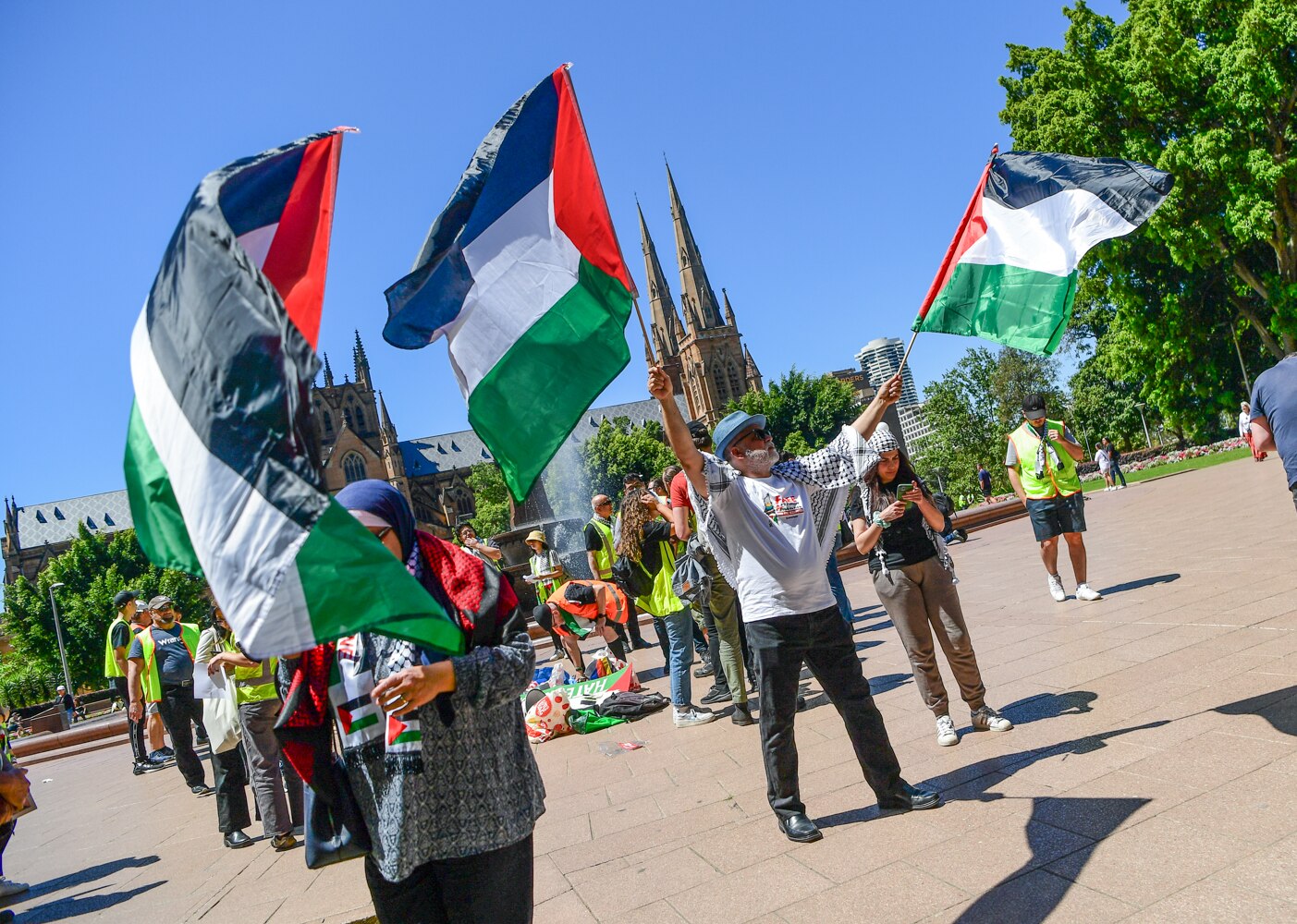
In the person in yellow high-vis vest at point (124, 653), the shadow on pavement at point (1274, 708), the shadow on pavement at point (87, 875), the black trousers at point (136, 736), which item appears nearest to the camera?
the shadow on pavement at point (1274, 708)

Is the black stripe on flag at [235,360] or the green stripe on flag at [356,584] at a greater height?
the black stripe on flag at [235,360]

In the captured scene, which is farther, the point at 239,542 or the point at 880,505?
the point at 880,505

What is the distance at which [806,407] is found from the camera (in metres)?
73.9

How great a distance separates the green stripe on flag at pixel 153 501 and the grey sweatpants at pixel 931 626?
159 inches

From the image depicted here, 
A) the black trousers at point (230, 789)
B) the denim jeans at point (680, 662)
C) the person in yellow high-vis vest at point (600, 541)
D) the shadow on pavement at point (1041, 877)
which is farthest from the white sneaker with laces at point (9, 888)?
the shadow on pavement at point (1041, 877)

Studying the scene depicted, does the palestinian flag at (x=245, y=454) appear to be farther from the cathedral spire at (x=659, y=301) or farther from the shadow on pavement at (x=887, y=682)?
the cathedral spire at (x=659, y=301)

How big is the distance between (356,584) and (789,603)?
8.62 ft

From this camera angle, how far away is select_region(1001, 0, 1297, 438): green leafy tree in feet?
75.4

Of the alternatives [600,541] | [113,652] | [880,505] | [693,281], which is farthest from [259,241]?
[693,281]

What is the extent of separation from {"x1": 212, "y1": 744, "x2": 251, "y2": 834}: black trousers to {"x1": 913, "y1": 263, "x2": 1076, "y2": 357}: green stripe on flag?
5.81 m

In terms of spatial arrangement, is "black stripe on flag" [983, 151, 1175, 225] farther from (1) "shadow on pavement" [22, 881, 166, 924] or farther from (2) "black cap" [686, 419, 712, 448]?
(1) "shadow on pavement" [22, 881, 166, 924]

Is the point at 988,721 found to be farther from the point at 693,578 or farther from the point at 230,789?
the point at 230,789

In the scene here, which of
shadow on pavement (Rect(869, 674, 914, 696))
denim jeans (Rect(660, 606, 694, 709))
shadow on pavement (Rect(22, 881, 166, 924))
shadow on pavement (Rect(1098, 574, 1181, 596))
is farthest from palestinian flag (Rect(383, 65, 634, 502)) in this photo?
shadow on pavement (Rect(1098, 574, 1181, 596))

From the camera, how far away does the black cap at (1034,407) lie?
336 inches
